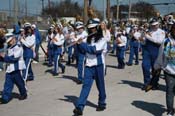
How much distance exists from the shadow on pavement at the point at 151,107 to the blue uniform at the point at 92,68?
1088mm

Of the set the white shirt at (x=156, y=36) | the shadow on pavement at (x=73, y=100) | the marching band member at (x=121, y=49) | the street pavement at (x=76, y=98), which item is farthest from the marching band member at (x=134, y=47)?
the shadow on pavement at (x=73, y=100)

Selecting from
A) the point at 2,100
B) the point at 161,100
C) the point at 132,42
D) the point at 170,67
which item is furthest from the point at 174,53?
the point at 132,42

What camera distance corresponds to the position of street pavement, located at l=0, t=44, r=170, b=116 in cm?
951

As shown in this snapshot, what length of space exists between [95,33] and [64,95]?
2.85 meters

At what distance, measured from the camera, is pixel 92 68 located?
923 cm

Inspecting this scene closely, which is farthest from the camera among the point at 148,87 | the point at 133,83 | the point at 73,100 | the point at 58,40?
the point at 58,40

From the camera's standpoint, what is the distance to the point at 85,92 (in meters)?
9.07

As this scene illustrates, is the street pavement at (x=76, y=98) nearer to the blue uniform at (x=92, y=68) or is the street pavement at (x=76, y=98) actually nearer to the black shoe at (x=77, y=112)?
the black shoe at (x=77, y=112)

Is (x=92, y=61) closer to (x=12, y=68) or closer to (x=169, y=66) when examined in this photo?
(x=169, y=66)

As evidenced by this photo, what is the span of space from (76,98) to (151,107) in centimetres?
200

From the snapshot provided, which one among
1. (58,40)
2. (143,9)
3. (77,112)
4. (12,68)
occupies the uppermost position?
(58,40)

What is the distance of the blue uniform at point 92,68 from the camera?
355 inches

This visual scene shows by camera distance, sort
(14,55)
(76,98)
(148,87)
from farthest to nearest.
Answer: (148,87) < (76,98) < (14,55)

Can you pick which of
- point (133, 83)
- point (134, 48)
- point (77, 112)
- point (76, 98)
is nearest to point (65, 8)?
point (134, 48)
